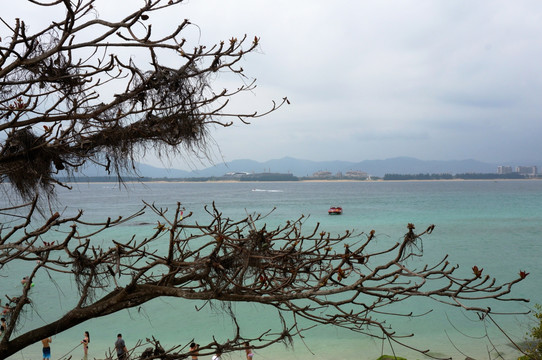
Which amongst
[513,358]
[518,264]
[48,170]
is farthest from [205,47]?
[518,264]

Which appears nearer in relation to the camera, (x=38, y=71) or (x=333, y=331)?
(x=38, y=71)

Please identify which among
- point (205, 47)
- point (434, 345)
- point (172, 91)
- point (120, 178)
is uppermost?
point (205, 47)

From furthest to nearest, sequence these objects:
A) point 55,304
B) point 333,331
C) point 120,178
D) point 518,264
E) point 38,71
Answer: point 518,264 < point 55,304 < point 333,331 < point 120,178 < point 38,71

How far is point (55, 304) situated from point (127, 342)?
15.2 feet

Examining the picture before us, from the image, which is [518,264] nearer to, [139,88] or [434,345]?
[434,345]

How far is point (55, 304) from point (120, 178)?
624 inches

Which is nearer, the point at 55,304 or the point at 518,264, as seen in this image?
the point at 55,304

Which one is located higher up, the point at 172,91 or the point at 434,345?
the point at 172,91

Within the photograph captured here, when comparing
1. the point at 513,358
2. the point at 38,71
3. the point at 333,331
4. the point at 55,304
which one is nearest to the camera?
the point at 38,71

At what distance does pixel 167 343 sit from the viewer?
1351 centimetres

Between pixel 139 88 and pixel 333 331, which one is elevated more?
pixel 139 88

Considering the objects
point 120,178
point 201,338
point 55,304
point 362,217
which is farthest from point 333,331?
point 362,217

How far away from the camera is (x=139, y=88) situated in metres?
2.71

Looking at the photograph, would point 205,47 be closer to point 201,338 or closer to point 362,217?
point 201,338
